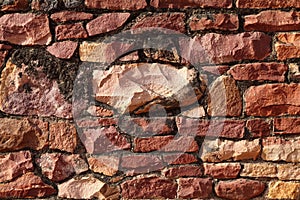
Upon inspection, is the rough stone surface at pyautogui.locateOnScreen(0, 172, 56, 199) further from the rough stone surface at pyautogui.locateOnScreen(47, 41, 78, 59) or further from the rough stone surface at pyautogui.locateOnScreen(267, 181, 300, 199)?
the rough stone surface at pyautogui.locateOnScreen(267, 181, 300, 199)

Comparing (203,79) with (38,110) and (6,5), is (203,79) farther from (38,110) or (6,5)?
(6,5)

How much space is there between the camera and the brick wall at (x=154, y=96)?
216 centimetres

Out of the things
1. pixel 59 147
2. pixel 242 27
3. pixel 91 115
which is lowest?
pixel 59 147

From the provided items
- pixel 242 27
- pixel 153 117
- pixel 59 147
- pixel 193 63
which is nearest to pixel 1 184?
pixel 59 147

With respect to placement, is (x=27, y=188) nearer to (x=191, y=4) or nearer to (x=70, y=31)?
(x=70, y=31)

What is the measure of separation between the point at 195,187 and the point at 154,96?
→ 45cm

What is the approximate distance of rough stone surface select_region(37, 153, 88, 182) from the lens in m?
2.19

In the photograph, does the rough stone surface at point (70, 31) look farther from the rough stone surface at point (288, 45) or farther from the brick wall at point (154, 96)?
the rough stone surface at point (288, 45)

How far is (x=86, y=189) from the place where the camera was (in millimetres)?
2203

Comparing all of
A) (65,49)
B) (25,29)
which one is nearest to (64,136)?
(65,49)

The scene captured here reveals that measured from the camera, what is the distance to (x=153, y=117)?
218cm

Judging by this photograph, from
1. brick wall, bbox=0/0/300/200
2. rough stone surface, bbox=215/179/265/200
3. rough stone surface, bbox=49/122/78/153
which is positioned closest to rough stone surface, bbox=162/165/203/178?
brick wall, bbox=0/0/300/200

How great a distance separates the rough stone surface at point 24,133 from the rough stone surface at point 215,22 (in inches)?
32.2

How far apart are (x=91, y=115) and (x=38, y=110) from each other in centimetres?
24
